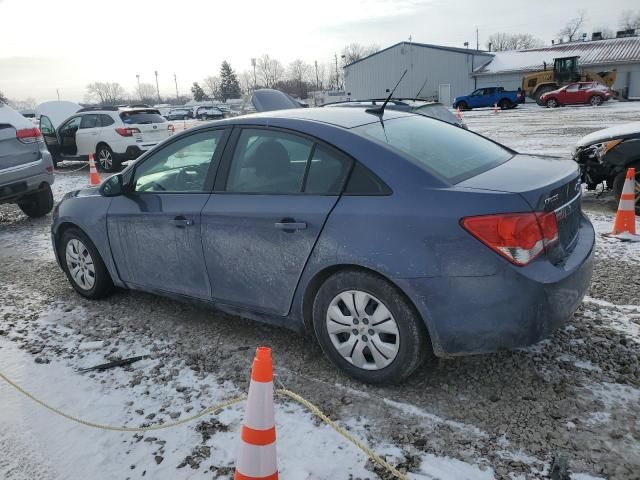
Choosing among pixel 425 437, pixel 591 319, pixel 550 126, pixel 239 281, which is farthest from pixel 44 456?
pixel 550 126

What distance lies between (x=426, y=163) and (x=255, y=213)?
43.1 inches

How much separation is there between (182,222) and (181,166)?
1.76 ft

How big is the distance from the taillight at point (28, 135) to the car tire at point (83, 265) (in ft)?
12.1

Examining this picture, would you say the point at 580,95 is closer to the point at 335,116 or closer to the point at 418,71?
the point at 418,71

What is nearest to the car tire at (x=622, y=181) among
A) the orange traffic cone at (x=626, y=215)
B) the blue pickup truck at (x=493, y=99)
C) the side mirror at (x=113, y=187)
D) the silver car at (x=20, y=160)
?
the orange traffic cone at (x=626, y=215)

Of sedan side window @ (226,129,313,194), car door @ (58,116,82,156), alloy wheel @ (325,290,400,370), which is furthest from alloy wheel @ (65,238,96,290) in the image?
car door @ (58,116,82,156)

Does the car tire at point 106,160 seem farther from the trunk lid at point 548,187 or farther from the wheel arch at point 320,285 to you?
the trunk lid at point 548,187

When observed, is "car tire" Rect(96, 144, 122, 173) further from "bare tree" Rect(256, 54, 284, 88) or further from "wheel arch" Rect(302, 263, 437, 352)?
"bare tree" Rect(256, 54, 284, 88)

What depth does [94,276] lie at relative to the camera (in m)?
4.59

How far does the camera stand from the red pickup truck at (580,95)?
3106cm

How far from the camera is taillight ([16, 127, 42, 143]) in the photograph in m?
7.57

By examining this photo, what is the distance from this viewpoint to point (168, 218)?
3.78 metres

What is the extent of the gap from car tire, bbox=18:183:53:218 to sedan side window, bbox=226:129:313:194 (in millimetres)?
6144

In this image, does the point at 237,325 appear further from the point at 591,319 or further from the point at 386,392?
the point at 591,319
